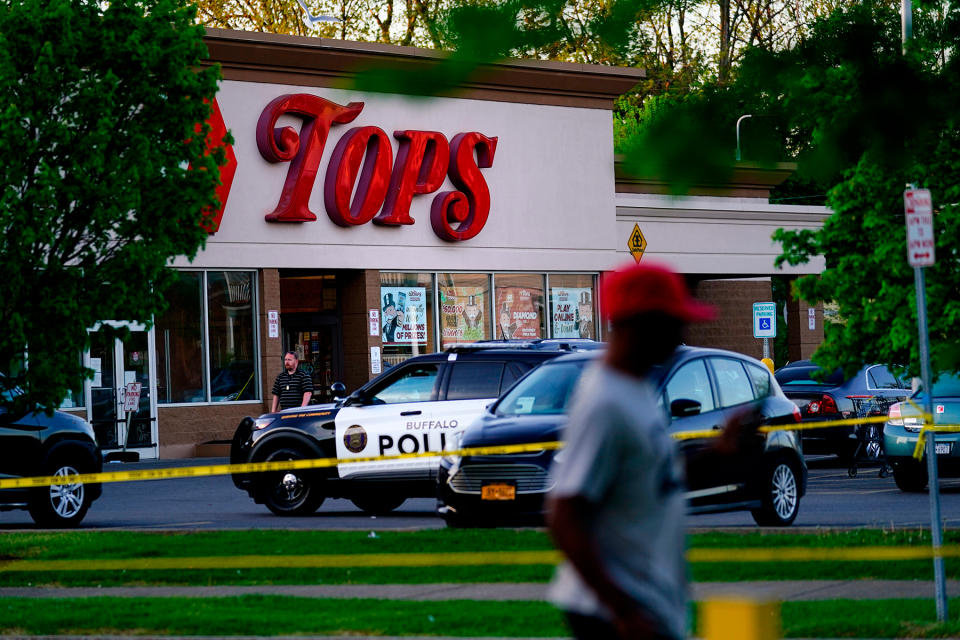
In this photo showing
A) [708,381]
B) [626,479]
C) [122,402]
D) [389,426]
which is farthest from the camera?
[122,402]

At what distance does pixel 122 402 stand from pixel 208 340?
2187 millimetres

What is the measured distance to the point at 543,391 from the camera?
15.0 meters

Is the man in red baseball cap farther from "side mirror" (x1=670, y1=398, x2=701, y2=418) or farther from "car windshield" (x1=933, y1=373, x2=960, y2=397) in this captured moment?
"car windshield" (x1=933, y1=373, x2=960, y2=397)

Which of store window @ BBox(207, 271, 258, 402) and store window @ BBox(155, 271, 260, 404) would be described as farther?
store window @ BBox(207, 271, 258, 402)

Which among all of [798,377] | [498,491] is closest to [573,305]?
[798,377]

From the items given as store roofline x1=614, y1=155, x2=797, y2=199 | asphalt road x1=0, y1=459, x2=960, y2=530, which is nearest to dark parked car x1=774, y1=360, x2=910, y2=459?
asphalt road x1=0, y1=459, x2=960, y2=530

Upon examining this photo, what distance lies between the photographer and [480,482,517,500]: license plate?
1407cm

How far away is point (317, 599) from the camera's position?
11.1 m

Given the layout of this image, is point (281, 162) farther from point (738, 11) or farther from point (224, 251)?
point (738, 11)

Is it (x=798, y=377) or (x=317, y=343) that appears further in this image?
(x=317, y=343)

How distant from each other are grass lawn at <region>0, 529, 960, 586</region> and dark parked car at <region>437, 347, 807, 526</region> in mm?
341

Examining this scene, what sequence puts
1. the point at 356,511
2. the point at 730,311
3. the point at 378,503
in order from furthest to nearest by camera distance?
the point at 730,311 < the point at 378,503 < the point at 356,511

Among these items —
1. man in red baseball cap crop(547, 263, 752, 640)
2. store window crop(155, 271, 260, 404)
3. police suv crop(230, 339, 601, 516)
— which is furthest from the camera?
store window crop(155, 271, 260, 404)

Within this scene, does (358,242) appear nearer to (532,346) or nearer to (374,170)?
(374,170)
